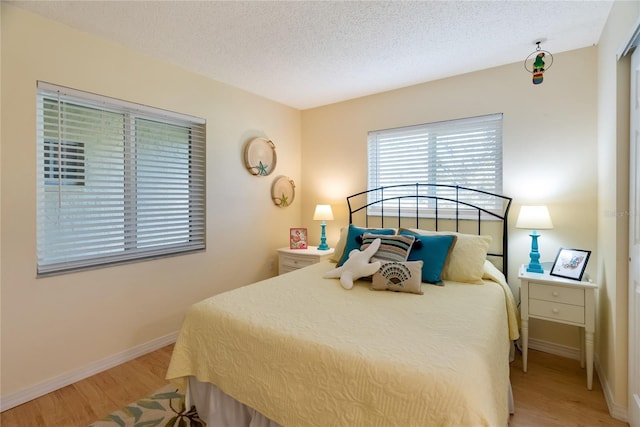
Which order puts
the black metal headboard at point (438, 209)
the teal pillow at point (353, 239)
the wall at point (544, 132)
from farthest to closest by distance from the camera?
the black metal headboard at point (438, 209), the teal pillow at point (353, 239), the wall at point (544, 132)

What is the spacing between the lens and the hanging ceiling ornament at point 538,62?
239 cm

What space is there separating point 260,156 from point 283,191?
531 millimetres

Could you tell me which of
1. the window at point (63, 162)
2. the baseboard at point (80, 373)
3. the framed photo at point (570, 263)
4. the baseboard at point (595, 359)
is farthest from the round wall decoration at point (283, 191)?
the baseboard at point (595, 359)

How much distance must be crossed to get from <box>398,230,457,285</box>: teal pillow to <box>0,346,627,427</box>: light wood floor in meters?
0.90

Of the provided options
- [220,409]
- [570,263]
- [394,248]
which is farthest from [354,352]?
[570,263]

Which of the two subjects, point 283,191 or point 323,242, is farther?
point 283,191

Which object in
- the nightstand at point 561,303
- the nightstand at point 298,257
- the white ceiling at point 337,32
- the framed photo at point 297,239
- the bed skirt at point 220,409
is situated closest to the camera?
the bed skirt at point 220,409

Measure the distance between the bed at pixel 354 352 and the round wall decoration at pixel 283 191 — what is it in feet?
5.19

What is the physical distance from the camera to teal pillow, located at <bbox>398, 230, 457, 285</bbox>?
7.02 feet

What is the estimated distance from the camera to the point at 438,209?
302cm

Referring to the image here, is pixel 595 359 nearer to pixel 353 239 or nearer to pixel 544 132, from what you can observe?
pixel 544 132

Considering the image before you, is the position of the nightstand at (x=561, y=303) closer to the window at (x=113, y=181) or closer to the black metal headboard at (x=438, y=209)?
the black metal headboard at (x=438, y=209)

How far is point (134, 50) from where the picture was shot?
2.45m

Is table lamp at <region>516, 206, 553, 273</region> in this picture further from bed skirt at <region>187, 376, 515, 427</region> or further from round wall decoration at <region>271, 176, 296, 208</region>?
round wall decoration at <region>271, 176, 296, 208</region>
